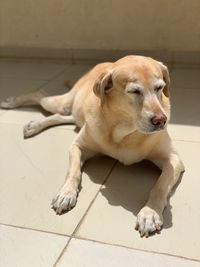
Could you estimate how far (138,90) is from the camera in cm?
165

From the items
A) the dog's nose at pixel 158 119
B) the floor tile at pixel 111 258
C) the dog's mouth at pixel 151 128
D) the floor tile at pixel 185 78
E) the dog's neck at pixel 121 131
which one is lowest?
the floor tile at pixel 185 78

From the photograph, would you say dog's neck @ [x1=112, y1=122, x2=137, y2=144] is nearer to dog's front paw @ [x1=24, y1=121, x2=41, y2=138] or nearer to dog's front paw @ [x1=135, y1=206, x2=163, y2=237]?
dog's front paw @ [x1=135, y1=206, x2=163, y2=237]

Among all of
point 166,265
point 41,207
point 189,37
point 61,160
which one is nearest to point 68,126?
point 61,160

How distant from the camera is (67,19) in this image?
12.5ft

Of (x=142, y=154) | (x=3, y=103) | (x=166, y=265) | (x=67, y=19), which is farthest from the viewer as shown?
(x=67, y=19)

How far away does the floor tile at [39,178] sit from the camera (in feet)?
5.68

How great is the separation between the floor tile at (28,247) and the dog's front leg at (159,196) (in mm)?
310

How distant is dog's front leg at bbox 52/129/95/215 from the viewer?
1.77m

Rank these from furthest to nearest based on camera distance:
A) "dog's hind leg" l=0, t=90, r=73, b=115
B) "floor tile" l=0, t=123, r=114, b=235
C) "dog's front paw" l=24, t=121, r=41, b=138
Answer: "dog's hind leg" l=0, t=90, r=73, b=115
"dog's front paw" l=24, t=121, r=41, b=138
"floor tile" l=0, t=123, r=114, b=235

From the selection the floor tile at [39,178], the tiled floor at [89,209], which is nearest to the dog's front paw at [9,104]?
the tiled floor at [89,209]

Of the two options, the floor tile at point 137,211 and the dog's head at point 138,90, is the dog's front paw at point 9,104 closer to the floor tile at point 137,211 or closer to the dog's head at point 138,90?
the floor tile at point 137,211

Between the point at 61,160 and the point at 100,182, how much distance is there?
30cm

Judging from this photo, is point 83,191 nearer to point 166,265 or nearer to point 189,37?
point 166,265

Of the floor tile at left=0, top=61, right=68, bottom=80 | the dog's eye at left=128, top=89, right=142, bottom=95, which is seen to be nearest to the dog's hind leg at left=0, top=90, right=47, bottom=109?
the floor tile at left=0, top=61, right=68, bottom=80
